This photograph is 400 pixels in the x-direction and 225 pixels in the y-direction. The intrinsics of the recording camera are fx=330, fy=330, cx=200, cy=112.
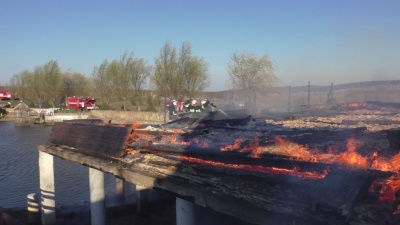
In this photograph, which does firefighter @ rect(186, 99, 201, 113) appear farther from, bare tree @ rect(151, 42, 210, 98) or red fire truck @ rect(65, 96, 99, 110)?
red fire truck @ rect(65, 96, 99, 110)

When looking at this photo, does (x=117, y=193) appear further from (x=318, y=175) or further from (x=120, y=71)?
(x=120, y=71)

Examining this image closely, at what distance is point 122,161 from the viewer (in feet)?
21.9

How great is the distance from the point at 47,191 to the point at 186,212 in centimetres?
671

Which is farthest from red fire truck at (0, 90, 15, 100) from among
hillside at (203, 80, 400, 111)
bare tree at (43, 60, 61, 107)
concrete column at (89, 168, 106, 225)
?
concrete column at (89, 168, 106, 225)

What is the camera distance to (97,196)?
26.2ft

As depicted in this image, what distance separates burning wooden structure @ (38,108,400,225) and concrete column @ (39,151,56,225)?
131 centimetres

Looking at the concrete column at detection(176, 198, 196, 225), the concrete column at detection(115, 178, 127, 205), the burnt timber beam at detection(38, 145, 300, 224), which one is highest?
the burnt timber beam at detection(38, 145, 300, 224)

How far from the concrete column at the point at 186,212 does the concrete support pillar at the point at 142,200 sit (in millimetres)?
6012

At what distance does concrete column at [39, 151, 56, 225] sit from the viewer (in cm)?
A: 965

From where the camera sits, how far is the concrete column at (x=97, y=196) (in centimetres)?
791

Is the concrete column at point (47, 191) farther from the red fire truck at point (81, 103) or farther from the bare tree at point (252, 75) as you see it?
the red fire truck at point (81, 103)

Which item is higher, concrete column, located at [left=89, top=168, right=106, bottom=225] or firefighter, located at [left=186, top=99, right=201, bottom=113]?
firefighter, located at [left=186, top=99, right=201, bottom=113]

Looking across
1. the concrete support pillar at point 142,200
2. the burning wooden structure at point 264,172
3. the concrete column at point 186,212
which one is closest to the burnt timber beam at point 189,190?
the burning wooden structure at point 264,172

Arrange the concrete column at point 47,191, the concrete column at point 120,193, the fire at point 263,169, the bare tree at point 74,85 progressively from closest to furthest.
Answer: the fire at point 263,169 < the concrete column at point 47,191 < the concrete column at point 120,193 < the bare tree at point 74,85
